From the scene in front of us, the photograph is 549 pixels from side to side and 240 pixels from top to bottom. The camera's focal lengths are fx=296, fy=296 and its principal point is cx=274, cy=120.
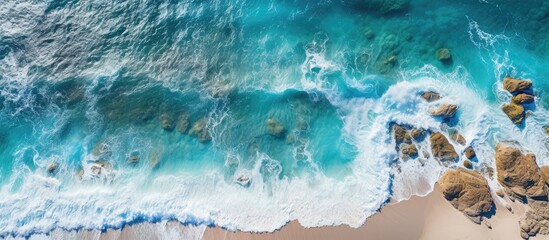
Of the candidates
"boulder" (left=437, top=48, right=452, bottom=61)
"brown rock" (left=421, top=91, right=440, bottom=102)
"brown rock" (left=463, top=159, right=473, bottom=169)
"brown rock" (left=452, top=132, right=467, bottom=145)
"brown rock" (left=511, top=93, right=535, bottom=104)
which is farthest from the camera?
"boulder" (left=437, top=48, right=452, bottom=61)

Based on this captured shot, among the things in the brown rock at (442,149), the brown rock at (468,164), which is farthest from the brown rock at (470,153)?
the brown rock at (442,149)

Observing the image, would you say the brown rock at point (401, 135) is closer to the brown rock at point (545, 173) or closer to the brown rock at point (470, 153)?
the brown rock at point (470, 153)

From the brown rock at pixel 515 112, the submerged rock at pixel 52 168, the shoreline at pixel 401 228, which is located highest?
the brown rock at pixel 515 112

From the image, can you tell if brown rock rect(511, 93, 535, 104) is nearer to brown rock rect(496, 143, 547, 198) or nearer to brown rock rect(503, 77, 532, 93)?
brown rock rect(503, 77, 532, 93)

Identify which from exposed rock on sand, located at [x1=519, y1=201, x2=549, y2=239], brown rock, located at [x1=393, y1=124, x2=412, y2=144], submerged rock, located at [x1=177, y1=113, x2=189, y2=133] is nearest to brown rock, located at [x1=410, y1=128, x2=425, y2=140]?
brown rock, located at [x1=393, y1=124, x2=412, y2=144]

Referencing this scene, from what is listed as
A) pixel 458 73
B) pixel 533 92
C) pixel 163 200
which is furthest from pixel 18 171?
pixel 533 92

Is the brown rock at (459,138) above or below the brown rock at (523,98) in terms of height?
below
